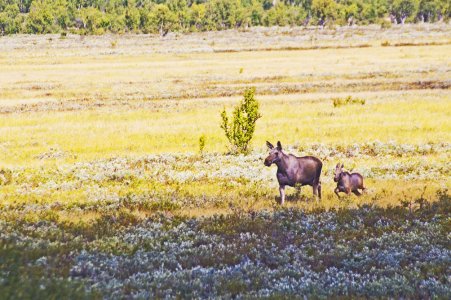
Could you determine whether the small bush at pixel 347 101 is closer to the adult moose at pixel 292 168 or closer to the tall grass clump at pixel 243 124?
the tall grass clump at pixel 243 124

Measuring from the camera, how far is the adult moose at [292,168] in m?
15.7

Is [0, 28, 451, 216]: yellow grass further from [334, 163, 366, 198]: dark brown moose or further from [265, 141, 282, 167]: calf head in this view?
[265, 141, 282, 167]: calf head

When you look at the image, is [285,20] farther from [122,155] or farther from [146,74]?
[122,155]

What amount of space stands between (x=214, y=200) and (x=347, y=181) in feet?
13.6

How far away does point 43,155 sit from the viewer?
27062 millimetres

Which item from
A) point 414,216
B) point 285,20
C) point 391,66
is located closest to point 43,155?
point 414,216

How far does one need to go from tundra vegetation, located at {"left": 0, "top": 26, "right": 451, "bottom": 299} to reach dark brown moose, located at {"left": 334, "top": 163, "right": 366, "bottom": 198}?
0.43m

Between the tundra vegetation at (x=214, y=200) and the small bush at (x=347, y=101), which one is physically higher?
the tundra vegetation at (x=214, y=200)

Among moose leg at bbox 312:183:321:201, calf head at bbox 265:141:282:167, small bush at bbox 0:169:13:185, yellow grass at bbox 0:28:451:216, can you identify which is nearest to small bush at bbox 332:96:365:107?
yellow grass at bbox 0:28:451:216

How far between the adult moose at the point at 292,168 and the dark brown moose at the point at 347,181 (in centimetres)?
92

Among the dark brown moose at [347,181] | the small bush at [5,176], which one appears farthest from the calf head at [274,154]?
the small bush at [5,176]

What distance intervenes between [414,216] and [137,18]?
17348 centimetres

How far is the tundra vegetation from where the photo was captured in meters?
11.0

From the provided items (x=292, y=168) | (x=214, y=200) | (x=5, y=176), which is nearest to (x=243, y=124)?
(x=214, y=200)
